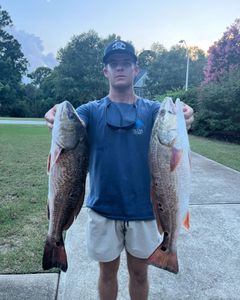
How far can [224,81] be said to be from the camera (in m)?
15.7

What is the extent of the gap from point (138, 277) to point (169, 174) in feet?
3.15

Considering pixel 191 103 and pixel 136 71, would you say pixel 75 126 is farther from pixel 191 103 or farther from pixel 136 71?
pixel 191 103

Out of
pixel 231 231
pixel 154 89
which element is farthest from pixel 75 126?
pixel 154 89

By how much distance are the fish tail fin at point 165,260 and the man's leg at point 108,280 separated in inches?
20.8

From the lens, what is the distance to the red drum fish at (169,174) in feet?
5.97

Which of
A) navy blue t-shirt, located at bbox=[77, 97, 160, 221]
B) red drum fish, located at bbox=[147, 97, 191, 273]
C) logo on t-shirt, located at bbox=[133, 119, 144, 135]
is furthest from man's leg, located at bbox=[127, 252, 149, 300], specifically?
logo on t-shirt, located at bbox=[133, 119, 144, 135]

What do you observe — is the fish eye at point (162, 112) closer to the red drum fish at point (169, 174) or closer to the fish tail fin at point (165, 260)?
the red drum fish at point (169, 174)

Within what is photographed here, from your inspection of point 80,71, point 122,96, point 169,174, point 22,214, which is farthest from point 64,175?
point 80,71

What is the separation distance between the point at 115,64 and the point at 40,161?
6.68 m

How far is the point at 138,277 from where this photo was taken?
246cm

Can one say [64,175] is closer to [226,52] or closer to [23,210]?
[23,210]

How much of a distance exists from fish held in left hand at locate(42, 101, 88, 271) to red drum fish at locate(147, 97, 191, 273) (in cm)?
41

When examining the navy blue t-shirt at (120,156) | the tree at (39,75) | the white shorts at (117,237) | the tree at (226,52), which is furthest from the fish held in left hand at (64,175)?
the tree at (39,75)

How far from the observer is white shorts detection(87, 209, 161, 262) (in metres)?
2.31
